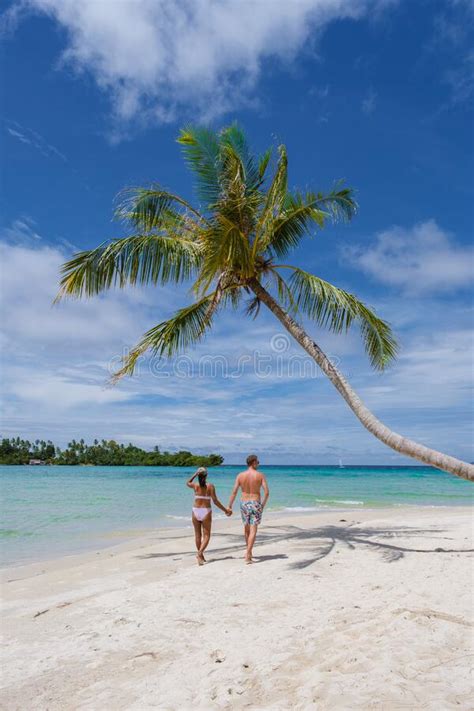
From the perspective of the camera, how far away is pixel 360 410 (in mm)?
7402

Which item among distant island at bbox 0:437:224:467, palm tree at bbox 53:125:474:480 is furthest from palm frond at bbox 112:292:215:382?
distant island at bbox 0:437:224:467

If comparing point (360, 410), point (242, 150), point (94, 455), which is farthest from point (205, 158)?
point (94, 455)

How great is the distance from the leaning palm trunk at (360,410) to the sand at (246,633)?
143 centimetres

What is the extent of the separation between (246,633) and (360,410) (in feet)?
12.5

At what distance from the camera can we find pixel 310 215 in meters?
9.20

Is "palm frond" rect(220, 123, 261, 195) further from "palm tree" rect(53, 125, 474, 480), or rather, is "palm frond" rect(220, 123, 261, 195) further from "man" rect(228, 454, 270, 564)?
"man" rect(228, 454, 270, 564)

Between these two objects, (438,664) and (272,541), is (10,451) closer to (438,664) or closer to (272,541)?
(272,541)

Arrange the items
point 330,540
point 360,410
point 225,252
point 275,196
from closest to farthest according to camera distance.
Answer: point 360,410, point 225,252, point 275,196, point 330,540

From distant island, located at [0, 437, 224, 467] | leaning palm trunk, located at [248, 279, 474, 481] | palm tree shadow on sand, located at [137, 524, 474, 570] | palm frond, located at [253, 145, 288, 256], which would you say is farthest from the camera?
distant island, located at [0, 437, 224, 467]

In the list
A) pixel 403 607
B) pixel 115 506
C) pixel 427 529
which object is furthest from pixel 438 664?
pixel 115 506

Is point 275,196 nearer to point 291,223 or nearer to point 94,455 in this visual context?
point 291,223

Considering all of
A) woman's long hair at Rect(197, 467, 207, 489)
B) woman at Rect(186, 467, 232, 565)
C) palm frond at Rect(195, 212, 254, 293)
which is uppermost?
palm frond at Rect(195, 212, 254, 293)

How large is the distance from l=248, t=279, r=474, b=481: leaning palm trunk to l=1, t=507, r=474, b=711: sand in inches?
56.3

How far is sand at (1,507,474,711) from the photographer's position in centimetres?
338
